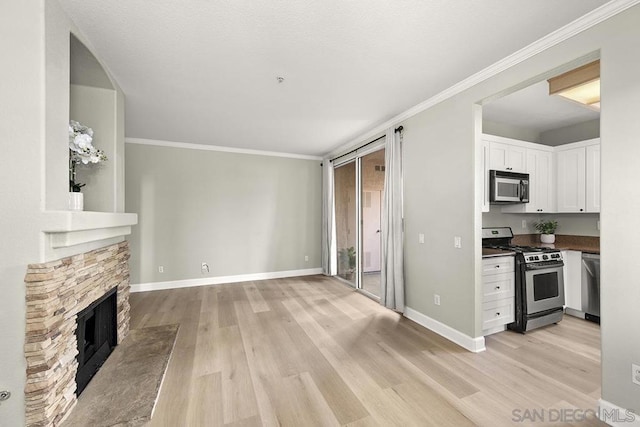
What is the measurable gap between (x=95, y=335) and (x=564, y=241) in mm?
6233

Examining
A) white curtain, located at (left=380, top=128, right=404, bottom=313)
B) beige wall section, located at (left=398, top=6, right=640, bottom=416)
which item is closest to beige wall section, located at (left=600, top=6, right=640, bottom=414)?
beige wall section, located at (left=398, top=6, right=640, bottom=416)

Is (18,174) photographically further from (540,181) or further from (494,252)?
(540,181)

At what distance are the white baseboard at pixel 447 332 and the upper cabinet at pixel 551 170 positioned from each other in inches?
64.6

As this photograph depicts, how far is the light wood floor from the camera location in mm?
1737

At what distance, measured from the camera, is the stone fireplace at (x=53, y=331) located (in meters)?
1.43

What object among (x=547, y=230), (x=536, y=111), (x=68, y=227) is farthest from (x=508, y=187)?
(x=68, y=227)

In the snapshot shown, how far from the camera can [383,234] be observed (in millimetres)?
3803

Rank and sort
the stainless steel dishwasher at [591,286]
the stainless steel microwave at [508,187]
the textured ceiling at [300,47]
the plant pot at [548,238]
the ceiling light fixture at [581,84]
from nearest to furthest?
the textured ceiling at [300,47] < the ceiling light fixture at [581,84] < the stainless steel dishwasher at [591,286] < the stainless steel microwave at [508,187] < the plant pot at [548,238]

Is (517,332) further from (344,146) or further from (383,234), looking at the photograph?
(344,146)

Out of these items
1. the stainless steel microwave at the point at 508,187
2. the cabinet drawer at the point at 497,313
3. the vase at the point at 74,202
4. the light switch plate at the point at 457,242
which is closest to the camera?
the vase at the point at 74,202

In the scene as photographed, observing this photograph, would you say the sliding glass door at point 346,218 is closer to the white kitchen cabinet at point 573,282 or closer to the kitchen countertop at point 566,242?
the kitchen countertop at point 566,242

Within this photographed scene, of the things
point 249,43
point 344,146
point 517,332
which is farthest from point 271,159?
point 517,332

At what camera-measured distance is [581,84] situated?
7.39ft

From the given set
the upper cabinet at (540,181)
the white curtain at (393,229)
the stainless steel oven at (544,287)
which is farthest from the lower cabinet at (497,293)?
the upper cabinet at (540,181)
